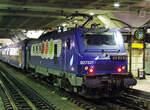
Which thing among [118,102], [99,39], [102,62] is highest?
[99,39]

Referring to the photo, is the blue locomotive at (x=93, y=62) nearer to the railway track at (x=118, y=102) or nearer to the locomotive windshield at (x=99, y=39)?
the locomotive windshield at (x=99, y=39)

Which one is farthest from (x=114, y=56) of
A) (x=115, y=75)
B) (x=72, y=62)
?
(x=72, y=62)

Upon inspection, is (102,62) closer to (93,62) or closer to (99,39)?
(93,62)

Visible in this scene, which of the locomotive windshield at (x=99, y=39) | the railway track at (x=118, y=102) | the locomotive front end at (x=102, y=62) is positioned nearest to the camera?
the railway track at (x=118, y=102)

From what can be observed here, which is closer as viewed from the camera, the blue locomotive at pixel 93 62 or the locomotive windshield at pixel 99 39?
the blue locomotive at pixel 93 62

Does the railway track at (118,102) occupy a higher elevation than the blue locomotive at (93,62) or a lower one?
lower

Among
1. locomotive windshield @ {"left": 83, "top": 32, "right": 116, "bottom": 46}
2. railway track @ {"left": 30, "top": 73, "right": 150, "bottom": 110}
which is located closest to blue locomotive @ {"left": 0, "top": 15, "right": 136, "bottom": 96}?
locomotive windshield @ {"left": 83, "top": 32, "right": 116, "bottom": 46}

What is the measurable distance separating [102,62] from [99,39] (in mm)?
1149

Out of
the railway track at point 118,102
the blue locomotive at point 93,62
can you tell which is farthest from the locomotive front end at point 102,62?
the railway track at point 118,102

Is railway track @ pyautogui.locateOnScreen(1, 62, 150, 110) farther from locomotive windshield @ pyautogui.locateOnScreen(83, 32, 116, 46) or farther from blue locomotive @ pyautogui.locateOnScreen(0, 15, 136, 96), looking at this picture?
locomotive windshield @ pyautogui.locateOnScreen(83, 32, 116, 46)

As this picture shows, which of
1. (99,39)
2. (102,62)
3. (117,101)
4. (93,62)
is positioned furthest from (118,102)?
(99,39)

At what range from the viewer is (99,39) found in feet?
35.1

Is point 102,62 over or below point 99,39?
below

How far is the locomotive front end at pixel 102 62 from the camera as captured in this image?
9799mm
